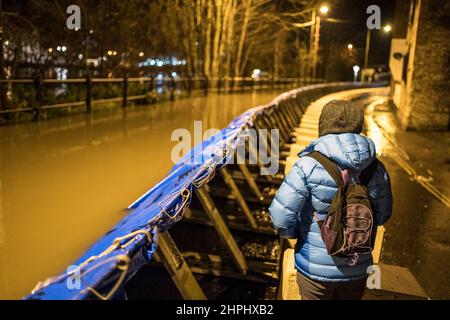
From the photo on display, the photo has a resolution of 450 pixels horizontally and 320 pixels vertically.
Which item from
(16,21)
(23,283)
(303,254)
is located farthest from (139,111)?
(303,254)

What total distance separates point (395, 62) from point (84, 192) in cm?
1578

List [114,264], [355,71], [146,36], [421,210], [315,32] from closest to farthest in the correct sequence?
[114,264] < [421,210] < [146,36] < [315,32] < [355,71]

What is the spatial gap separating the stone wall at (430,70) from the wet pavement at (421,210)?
87cm

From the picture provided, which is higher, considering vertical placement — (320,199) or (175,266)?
(320,199)

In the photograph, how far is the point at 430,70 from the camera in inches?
524

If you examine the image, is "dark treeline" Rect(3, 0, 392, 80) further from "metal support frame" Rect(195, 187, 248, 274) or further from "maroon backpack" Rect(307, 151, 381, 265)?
"maroon backpack" Rect(307, 151, 381, 265)

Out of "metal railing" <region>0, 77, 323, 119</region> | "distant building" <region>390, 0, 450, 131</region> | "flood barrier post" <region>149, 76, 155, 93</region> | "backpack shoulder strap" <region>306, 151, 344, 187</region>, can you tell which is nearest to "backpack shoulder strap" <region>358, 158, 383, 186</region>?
"backpack shoulder strap" <region>306, 151, 344, 187</region>

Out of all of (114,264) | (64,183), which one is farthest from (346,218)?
(64,183)

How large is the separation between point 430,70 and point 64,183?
11235mm

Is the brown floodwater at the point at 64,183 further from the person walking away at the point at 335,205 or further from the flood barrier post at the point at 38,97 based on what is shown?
the person walking away at the point at 335,205

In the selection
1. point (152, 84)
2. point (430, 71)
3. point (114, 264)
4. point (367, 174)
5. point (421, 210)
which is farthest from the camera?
point (152, 84)

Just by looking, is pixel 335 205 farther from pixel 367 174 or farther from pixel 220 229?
pixel 220 229

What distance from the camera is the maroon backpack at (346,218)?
8.25 ft

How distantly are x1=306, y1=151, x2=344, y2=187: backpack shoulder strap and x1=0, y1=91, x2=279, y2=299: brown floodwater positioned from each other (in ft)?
8.53
